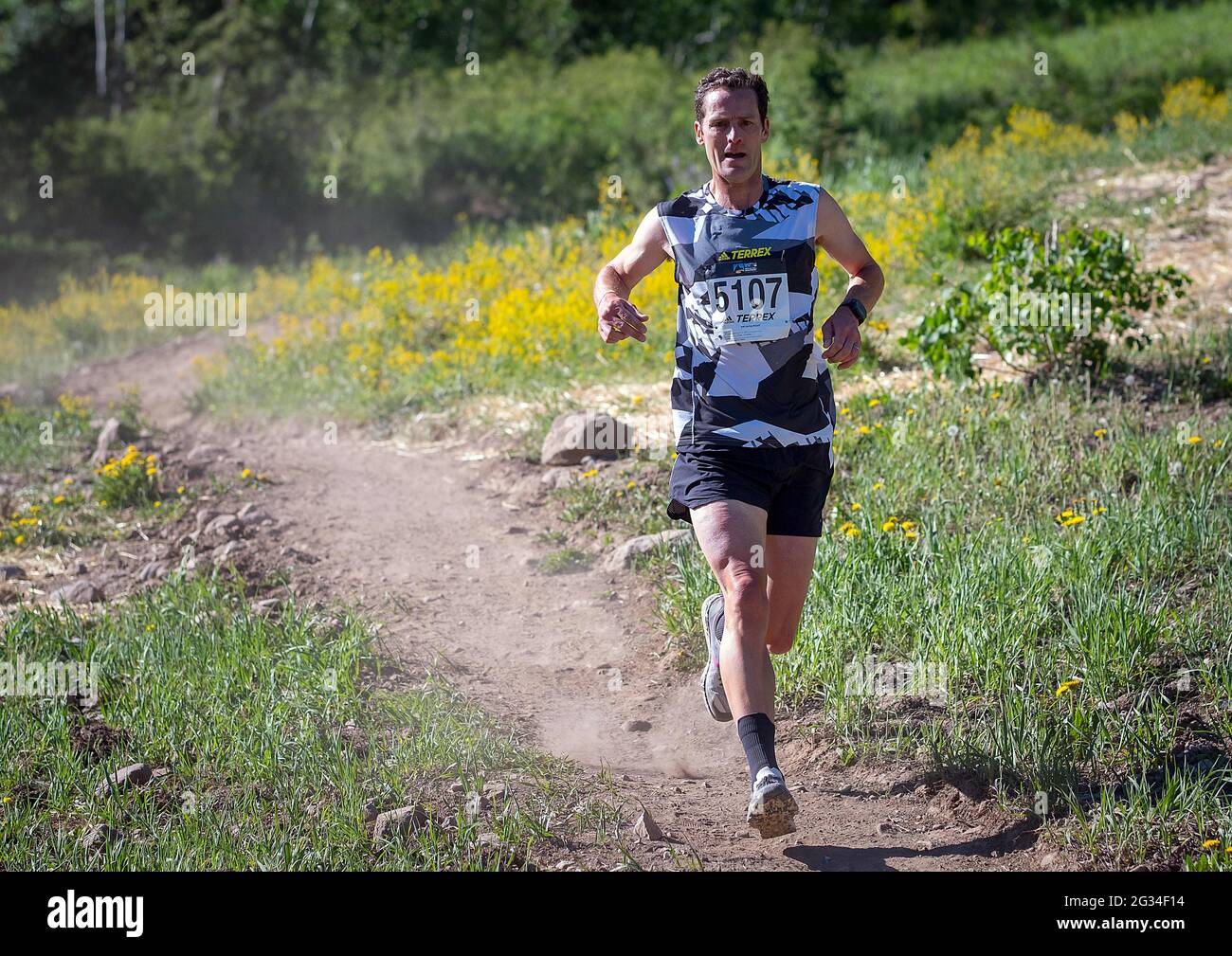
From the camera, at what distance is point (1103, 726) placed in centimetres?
402

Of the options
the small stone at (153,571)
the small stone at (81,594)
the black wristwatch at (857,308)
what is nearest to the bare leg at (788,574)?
the black wristwatch at (857,308)

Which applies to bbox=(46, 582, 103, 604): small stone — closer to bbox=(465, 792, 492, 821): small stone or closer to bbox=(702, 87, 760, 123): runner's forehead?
bbox=(465, 792, 492, 821): small stone

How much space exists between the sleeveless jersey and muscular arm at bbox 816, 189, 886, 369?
2.7 inches

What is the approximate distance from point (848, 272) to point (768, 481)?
679 mm

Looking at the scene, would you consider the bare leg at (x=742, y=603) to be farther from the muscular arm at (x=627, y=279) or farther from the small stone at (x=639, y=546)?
the small stone at (x=639, y=546)

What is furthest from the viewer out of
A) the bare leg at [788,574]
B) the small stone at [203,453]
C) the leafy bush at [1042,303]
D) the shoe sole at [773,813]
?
the small stone at [203,453]

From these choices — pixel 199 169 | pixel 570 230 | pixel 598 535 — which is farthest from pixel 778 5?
pixel 598 535

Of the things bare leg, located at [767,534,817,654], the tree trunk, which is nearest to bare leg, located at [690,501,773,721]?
bare leg, located at [767,534,817,654]

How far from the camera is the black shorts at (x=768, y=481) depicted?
3729 mm

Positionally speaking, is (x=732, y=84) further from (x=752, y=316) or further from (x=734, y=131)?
(x=752, y=316)

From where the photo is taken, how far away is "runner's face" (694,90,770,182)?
3646 millimetres

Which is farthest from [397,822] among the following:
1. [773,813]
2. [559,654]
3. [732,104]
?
[732,104]

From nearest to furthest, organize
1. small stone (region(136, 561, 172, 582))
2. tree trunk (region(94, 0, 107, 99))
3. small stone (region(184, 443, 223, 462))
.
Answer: small stone (region(136, 561, 172, 582)) < small stone (region(184, 443, 223, 462)) < tree trunk (region(94, 0, 107, 99))
